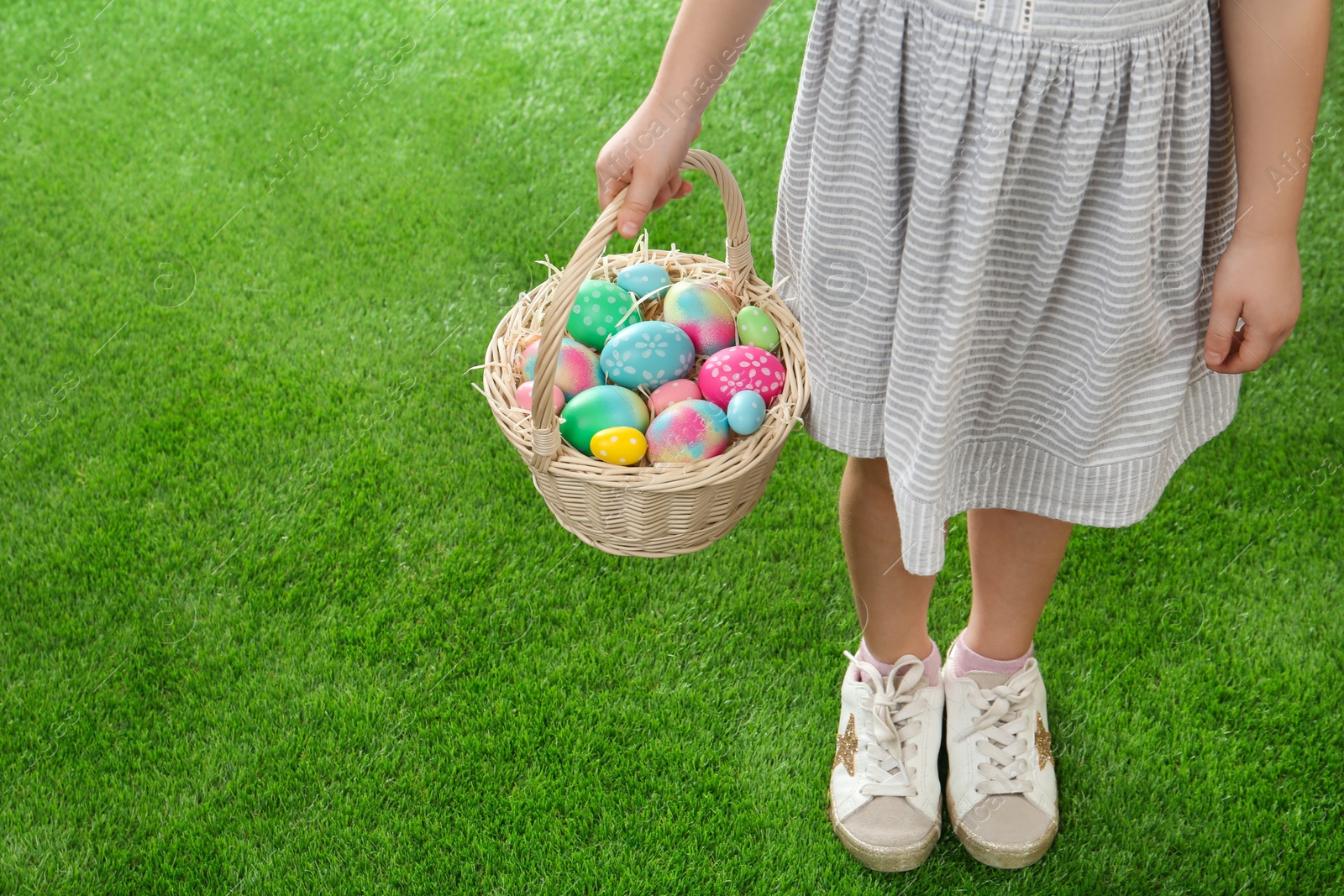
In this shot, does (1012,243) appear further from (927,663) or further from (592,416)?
(927,663)

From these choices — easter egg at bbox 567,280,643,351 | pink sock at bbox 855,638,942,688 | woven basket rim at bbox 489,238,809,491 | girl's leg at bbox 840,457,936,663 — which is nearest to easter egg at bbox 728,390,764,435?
woven basket rim at bbox 489,238,809,491

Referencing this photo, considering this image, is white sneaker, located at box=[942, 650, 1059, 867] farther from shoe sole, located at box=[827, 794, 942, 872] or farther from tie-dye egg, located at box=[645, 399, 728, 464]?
tie-dye egg, located at box=[645, 399, 728, 464]

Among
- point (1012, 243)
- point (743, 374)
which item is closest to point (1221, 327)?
point (1012, 243)

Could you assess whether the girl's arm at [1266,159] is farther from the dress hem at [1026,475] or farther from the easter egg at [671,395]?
the easter egg at [671,395]

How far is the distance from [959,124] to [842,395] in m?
0.30

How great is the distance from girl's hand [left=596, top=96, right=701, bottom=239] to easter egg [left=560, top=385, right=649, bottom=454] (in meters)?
0.23

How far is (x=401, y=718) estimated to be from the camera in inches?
57.7

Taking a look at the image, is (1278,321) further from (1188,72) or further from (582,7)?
(582,7)

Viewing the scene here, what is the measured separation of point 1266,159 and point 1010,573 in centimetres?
52

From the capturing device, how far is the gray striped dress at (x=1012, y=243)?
0.82 metres

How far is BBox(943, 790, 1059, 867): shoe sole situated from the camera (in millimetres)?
1278

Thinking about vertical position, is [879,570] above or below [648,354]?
below

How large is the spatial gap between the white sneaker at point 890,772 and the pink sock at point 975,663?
0.12 ft

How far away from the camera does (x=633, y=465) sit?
1204 millimetres
